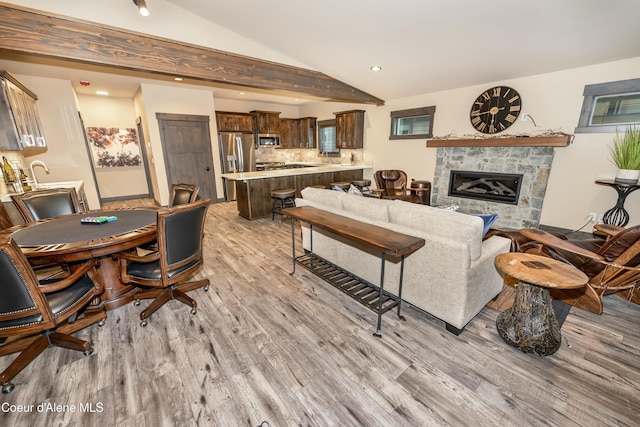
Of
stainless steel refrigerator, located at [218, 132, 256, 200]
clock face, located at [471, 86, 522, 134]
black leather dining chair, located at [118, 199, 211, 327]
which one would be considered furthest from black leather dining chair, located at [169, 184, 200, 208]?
clock face, located at [471, 86, 522, 134]

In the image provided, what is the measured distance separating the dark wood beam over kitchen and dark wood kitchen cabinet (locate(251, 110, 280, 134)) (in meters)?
3.54

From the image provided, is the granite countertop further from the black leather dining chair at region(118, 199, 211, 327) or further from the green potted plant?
the green potted plant

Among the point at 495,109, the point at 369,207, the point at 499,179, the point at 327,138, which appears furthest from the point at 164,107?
the point at 499,179

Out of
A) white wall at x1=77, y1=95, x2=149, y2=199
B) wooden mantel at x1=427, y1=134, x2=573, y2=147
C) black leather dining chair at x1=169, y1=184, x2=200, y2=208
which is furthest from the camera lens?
white wall at x1=77, y1=95, x2=149, y2=199

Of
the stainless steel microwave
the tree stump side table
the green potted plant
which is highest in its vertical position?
the stainless steel microwave

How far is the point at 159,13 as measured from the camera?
3162 mm

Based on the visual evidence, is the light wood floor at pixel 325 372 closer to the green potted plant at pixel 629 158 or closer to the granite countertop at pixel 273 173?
the green potted plant at pixel 629 158

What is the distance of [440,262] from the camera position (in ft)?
6.38

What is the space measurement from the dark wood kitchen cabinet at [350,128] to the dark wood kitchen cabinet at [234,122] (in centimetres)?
257

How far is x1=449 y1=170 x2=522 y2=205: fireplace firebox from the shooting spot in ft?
14.8

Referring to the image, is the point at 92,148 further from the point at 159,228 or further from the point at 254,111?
the point at 159,228

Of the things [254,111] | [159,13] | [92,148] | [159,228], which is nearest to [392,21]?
[159,13]

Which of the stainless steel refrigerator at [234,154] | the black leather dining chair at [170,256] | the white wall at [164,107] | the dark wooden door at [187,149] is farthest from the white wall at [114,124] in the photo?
the black leather dining chair at [170,256]

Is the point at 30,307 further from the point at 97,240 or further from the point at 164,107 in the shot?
the point at 164,107
